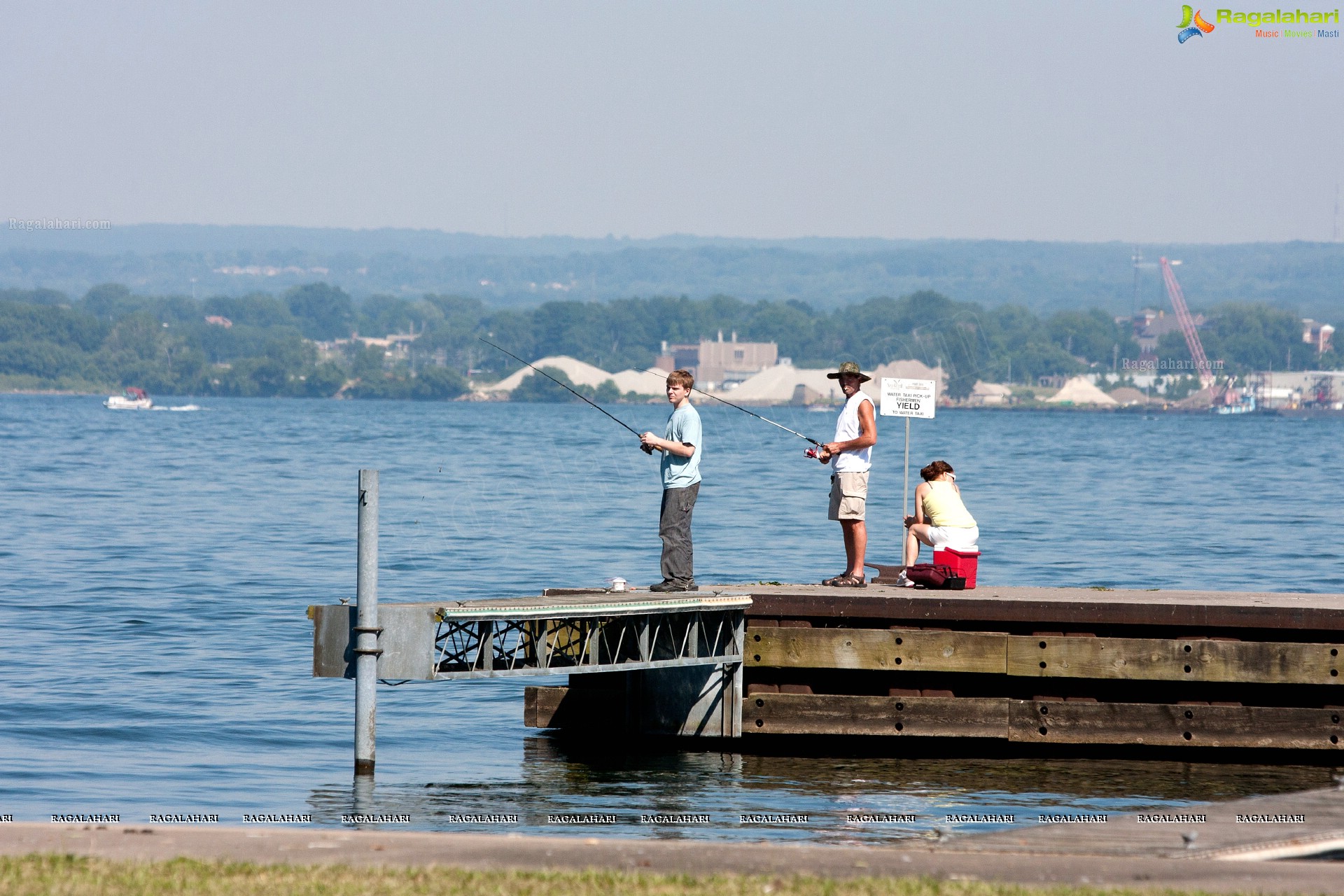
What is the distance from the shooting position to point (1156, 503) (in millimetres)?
45094

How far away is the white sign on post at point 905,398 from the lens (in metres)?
15.3

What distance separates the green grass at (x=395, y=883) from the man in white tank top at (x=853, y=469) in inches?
220

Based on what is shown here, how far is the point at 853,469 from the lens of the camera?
12258mm

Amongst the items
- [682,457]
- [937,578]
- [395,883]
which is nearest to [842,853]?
[395,883]

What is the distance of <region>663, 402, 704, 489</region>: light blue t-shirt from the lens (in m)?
11.8

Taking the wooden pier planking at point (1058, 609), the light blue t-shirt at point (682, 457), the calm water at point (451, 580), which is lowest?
the calm water at point (451, 580)

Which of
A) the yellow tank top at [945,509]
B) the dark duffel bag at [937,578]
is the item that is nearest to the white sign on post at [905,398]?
the yellow tank top at [945,509]

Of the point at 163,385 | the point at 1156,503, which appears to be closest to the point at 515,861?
the point at 1156,503

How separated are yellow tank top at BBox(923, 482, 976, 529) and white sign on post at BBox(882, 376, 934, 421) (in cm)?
247

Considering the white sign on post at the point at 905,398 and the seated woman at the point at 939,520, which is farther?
the white sign on post at the point at 905,398

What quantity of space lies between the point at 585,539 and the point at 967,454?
1983 inches

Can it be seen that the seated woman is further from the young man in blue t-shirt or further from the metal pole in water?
the metal pole in water

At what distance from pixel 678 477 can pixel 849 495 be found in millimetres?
1291

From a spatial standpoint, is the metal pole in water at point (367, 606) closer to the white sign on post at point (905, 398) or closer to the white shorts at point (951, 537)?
the white shorts at point (951, 537)
